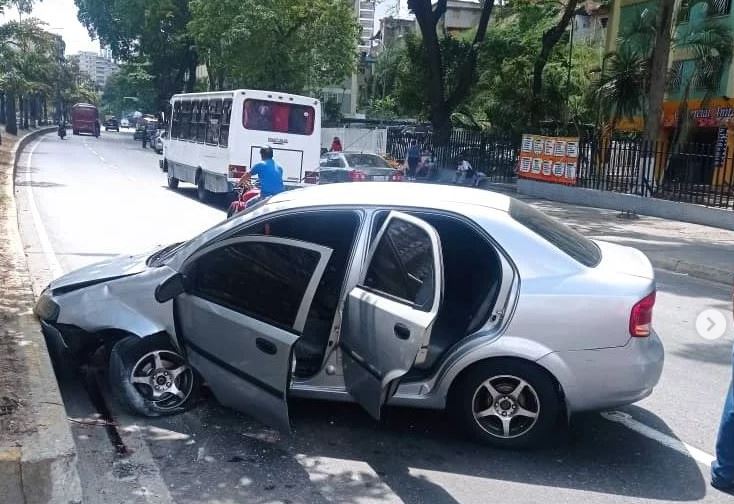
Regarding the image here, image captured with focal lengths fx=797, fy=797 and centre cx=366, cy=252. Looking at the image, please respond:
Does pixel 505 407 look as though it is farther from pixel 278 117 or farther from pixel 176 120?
pixel 176 120

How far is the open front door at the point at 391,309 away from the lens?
4.26 m

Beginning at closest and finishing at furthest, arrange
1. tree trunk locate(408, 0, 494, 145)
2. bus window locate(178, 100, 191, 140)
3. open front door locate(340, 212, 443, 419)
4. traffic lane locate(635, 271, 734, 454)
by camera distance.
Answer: open front door locate(340, 212, 443, 419), traffic lane locate(635, 271, 734, 454), bus window locate(178, 100, 191, 140), tree trunk locate(408, 0, 494, 145)

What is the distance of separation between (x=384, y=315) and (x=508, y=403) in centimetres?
100

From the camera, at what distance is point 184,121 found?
22422 millimetres

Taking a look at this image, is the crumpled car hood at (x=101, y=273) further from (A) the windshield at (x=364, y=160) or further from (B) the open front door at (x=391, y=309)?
(A) the windshield at (x=364, y=160)

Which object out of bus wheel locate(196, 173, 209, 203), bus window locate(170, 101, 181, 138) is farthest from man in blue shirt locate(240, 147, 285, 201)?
bus window locate(170, 101, 181, 138)

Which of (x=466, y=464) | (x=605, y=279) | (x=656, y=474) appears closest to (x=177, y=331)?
(x=466, y=464)

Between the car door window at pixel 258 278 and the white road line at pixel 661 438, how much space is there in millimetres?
2370

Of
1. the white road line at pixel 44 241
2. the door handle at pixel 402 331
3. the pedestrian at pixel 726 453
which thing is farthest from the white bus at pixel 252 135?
the pedestrian at pixel 726 453

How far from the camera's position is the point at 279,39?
3572 cm

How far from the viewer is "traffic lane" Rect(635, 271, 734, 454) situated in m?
5.36

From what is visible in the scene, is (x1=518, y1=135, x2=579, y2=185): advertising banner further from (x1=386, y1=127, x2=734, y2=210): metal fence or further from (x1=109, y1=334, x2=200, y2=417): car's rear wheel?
(x1=109, y1=334, x2=200, y2=417): car's rear wheel

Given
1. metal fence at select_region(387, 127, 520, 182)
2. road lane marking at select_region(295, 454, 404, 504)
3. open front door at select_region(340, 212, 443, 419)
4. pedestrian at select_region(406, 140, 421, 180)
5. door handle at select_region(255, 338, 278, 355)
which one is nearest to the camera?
road lane marking at select_region(295, 454, 404, 504)

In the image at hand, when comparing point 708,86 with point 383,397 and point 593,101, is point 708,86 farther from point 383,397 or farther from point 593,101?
point 383,397
